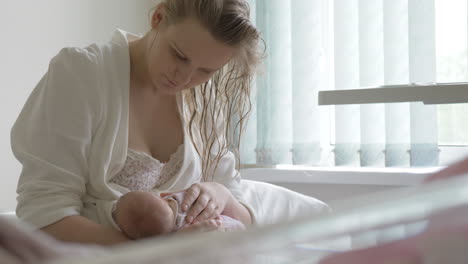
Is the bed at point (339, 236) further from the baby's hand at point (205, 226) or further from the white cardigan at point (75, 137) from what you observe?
the white cardigan at point (75, 137)

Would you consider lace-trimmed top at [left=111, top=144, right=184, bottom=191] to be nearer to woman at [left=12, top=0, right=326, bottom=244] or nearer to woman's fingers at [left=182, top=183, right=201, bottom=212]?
woman at [left=12, top=0, right=326, bottom=244]

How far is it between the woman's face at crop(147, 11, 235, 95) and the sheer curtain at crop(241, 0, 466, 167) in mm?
843

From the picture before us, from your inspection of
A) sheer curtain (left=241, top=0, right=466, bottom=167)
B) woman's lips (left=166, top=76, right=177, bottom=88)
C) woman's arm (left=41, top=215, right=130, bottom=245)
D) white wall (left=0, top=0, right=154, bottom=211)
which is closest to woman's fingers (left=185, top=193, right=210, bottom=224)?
woman's arm (left=41, top=215, right=130, bottom=245)

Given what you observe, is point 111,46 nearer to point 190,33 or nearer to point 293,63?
point 190,33

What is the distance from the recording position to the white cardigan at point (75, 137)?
1.27 metres

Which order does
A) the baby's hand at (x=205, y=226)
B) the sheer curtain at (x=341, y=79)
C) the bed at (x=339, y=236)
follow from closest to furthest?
1. the bed at (x=339, y=236)
2. the baby's hand at (x=205, y=226)
3. the sheer curtain at (x=341, y=79)

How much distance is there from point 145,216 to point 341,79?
4.28 feet

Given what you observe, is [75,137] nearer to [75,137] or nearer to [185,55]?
[75,137]

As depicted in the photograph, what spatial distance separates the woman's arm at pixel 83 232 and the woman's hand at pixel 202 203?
142 millimetres

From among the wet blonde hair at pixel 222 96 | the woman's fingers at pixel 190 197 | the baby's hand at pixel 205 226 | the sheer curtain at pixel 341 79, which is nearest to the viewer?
the baby's hand at pixel 205 226

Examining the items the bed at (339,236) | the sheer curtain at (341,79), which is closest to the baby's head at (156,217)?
the bed at (339,236)

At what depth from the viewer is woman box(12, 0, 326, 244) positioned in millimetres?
1269

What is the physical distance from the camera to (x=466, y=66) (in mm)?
2145

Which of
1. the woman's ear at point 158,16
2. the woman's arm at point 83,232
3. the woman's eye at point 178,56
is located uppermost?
the woman's ear at point 158,16
